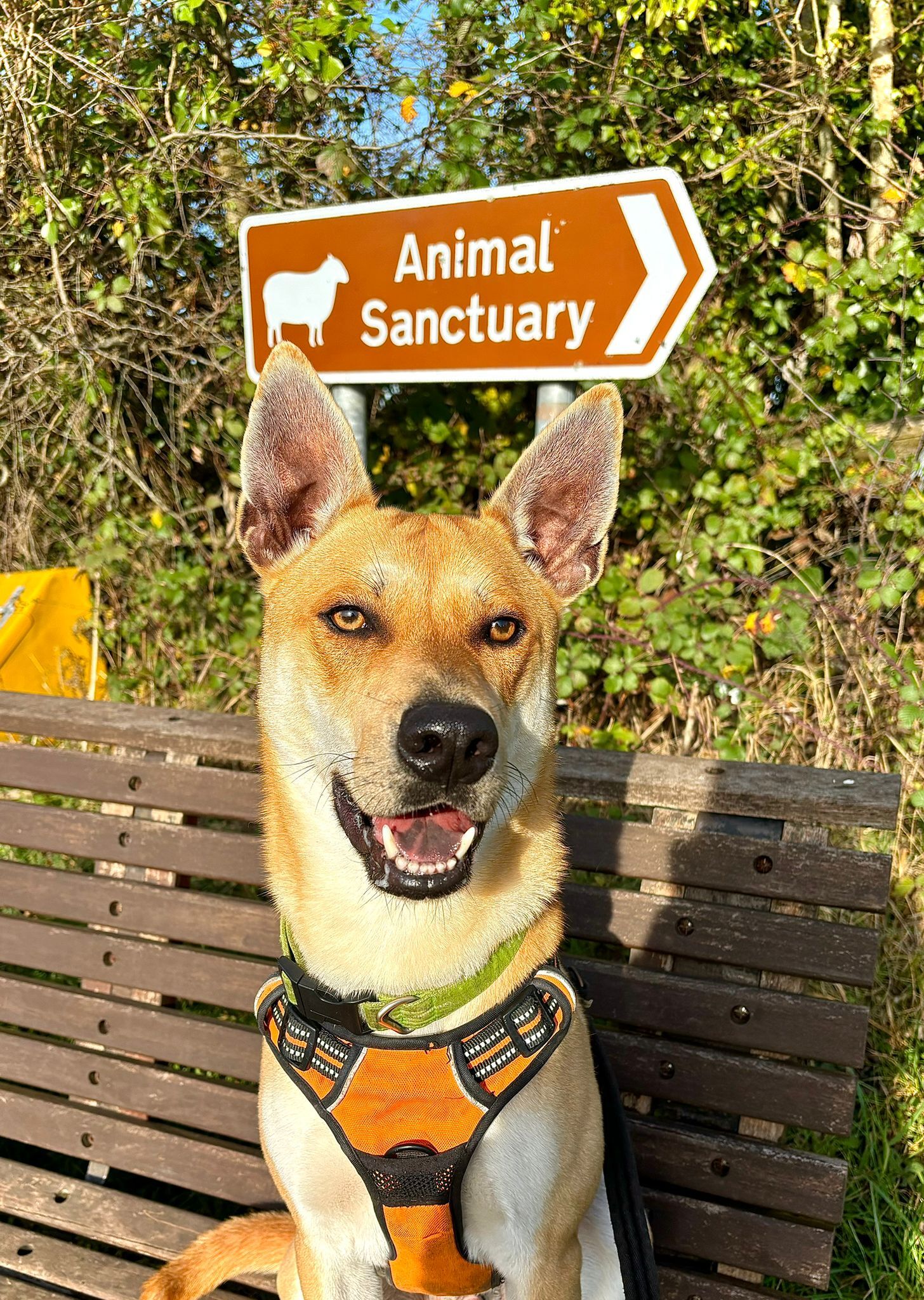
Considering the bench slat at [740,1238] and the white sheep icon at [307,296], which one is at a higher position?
the white sheep icon at [307,296]

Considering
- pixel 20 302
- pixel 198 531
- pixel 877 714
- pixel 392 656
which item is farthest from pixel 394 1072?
pixel 20 302

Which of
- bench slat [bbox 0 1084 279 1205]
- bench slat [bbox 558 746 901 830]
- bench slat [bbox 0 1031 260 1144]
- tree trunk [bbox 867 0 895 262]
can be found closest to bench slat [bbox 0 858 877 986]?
bench slat [bbox 558 746 901 830]

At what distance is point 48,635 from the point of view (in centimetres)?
429

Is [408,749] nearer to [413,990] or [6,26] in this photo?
[413,990]

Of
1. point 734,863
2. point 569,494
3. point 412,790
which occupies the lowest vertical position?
point 734,863

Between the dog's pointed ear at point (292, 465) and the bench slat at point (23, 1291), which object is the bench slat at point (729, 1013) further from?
the bench slat at point (23, 1291)

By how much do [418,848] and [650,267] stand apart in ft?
4.77

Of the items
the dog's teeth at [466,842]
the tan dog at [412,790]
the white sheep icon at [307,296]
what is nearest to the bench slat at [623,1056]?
the tan dog at [412,790]

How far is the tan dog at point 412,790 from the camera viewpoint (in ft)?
5.02

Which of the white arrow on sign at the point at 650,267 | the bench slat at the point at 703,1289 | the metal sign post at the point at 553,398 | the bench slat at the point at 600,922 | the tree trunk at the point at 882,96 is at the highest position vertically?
the tree trunk at the point at 882,96

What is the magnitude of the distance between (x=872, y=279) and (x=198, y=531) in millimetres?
3241

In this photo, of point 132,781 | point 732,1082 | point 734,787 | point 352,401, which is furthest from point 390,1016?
point 352,401

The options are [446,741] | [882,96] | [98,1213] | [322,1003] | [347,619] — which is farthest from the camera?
[882,96]

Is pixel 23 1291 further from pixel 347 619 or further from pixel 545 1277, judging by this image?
pixel 347 619
